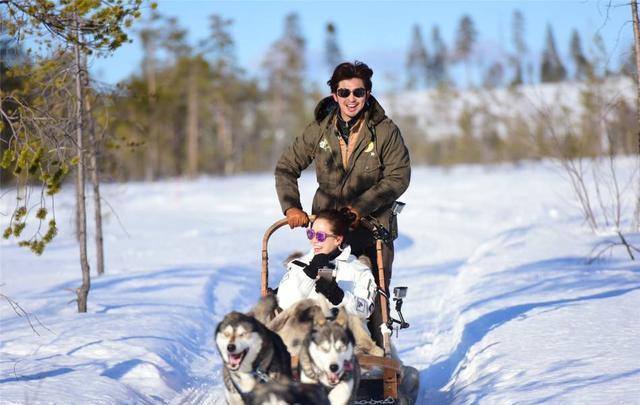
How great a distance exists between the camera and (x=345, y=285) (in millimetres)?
5680

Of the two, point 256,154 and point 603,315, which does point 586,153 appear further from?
point 256,154

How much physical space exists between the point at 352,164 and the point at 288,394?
268 cm

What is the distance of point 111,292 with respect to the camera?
37.8 ft

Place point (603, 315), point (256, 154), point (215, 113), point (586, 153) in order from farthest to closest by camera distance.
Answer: point (256, 154) < point (215, 113) < point (586, 153) < point (603, 315)

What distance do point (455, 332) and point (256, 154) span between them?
6996cm

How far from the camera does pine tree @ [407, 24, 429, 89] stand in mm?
109062

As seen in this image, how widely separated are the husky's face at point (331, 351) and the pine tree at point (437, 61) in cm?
10432

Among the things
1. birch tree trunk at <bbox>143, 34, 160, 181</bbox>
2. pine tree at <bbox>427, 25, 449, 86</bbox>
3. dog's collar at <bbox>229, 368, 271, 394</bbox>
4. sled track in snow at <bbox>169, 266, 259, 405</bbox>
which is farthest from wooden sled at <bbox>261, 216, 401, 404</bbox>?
pine tree at <bbox>427, 25, 449, 86</bbox>

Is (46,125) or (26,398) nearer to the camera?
(26,398)

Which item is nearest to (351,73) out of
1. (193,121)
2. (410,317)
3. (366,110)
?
(366,110)

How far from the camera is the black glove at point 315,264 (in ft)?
18.1

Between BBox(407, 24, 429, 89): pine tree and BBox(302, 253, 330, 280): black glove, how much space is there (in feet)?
347

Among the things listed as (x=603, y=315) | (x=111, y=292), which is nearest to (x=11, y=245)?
(x=111, y=292)

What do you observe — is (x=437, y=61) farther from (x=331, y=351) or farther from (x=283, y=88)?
A: (x=331, y=351)
